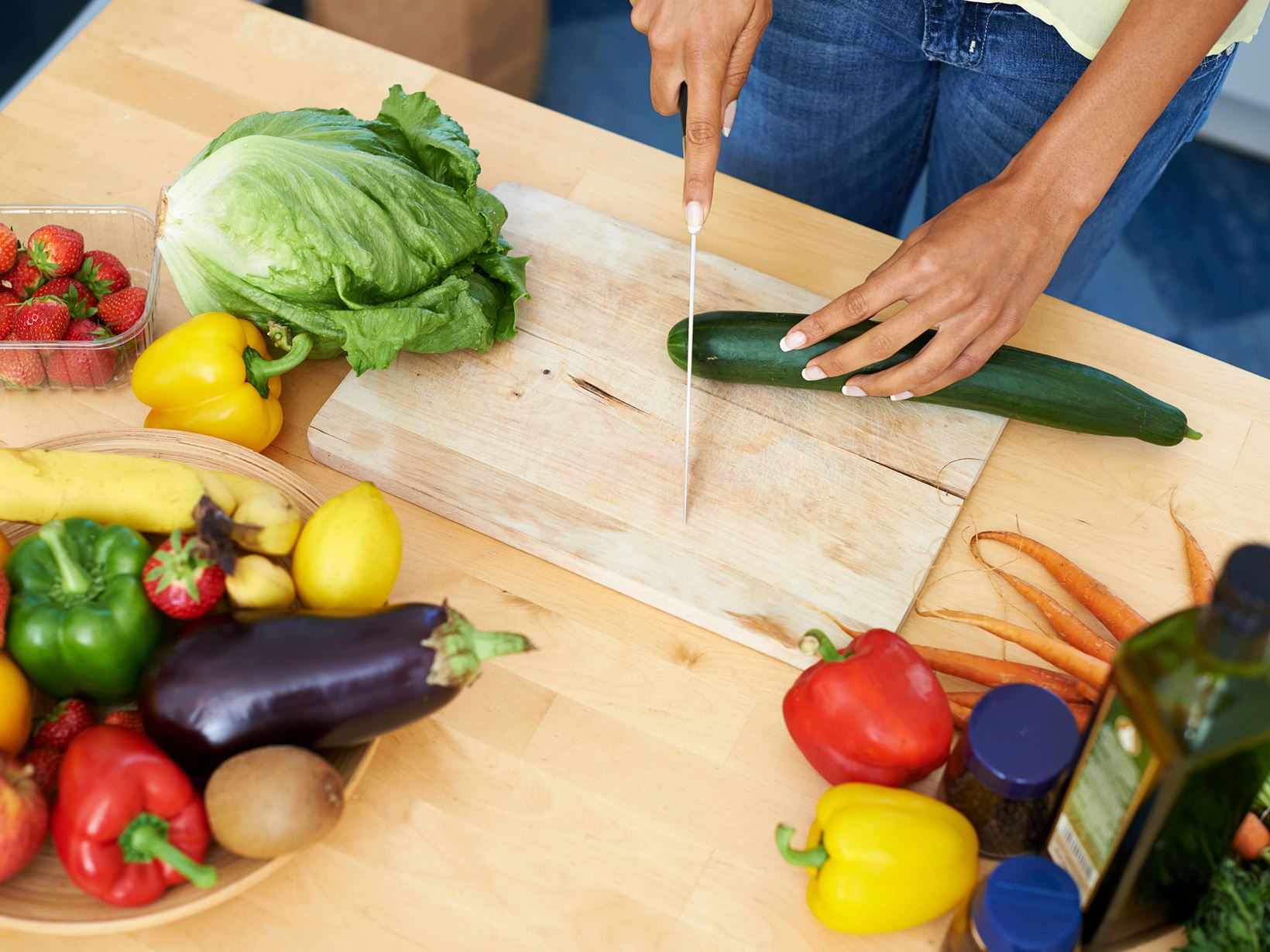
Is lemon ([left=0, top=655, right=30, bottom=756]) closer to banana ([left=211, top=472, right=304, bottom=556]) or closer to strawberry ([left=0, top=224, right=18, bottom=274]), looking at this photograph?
banana ([left=211, top=472, right=304, bottom=556])

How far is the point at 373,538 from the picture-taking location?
40.1 inches

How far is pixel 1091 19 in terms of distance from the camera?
4.26ft

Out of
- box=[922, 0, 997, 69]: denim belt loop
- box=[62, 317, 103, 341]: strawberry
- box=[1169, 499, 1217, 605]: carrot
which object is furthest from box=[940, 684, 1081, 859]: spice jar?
box=[62, 317, 103, 341]: strawberry

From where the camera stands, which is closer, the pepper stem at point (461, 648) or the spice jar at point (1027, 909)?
the spice jar at point (1027, 909)

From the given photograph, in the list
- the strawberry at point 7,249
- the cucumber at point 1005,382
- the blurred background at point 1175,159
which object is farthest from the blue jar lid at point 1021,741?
the blurred background at point 1175,159

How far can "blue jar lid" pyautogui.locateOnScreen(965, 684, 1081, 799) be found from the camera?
0.87 metres

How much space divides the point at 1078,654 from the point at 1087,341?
495 mm

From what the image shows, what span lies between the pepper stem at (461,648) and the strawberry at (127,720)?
260 mm

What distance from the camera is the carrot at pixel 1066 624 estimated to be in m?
1.14

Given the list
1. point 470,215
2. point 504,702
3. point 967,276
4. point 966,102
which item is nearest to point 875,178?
point 966,102

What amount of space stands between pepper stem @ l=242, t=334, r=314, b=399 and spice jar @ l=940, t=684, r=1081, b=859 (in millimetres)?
788

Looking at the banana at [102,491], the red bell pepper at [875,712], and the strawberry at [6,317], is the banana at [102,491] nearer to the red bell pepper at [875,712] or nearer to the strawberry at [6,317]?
the strawberry at [6,317]

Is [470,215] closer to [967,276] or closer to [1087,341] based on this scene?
[967,276]

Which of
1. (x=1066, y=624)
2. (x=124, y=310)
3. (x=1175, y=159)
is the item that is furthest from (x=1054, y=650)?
(x=1175, y=159)
